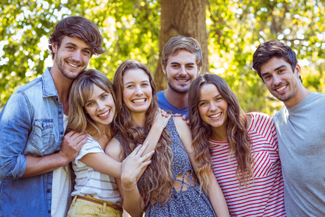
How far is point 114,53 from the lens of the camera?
332 inches

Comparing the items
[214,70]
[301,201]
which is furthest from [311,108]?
[214,70]

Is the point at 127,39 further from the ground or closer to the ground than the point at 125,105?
further from the ground

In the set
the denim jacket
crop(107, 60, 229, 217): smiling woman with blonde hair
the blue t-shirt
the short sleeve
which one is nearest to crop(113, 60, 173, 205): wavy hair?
crop(107, 60, 229, 217): smiling woman with blonde hair

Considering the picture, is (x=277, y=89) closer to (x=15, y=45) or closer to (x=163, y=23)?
(x=163, y=23)

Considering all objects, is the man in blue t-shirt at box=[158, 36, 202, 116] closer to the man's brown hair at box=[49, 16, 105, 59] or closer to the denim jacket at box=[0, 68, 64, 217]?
the man's brown hair at box=[49, 16, 105, 59]

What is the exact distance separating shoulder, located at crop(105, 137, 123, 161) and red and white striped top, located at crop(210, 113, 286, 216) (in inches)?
37.3

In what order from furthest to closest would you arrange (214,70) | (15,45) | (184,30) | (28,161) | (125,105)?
(214,70) < (15,45) < (184,30) < (125,105) < (28,161)

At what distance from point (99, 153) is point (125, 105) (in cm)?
56

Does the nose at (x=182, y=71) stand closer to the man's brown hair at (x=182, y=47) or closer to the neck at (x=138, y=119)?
the man's brown hair at (x=182, y=47)

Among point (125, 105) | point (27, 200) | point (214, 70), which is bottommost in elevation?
point (27, 200)

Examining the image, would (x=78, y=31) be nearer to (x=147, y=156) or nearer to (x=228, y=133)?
(x=147, y=156)

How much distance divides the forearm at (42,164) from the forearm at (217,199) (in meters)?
1.39

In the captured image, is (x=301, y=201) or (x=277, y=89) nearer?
(x=301, y=201)

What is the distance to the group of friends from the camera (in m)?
2.77
